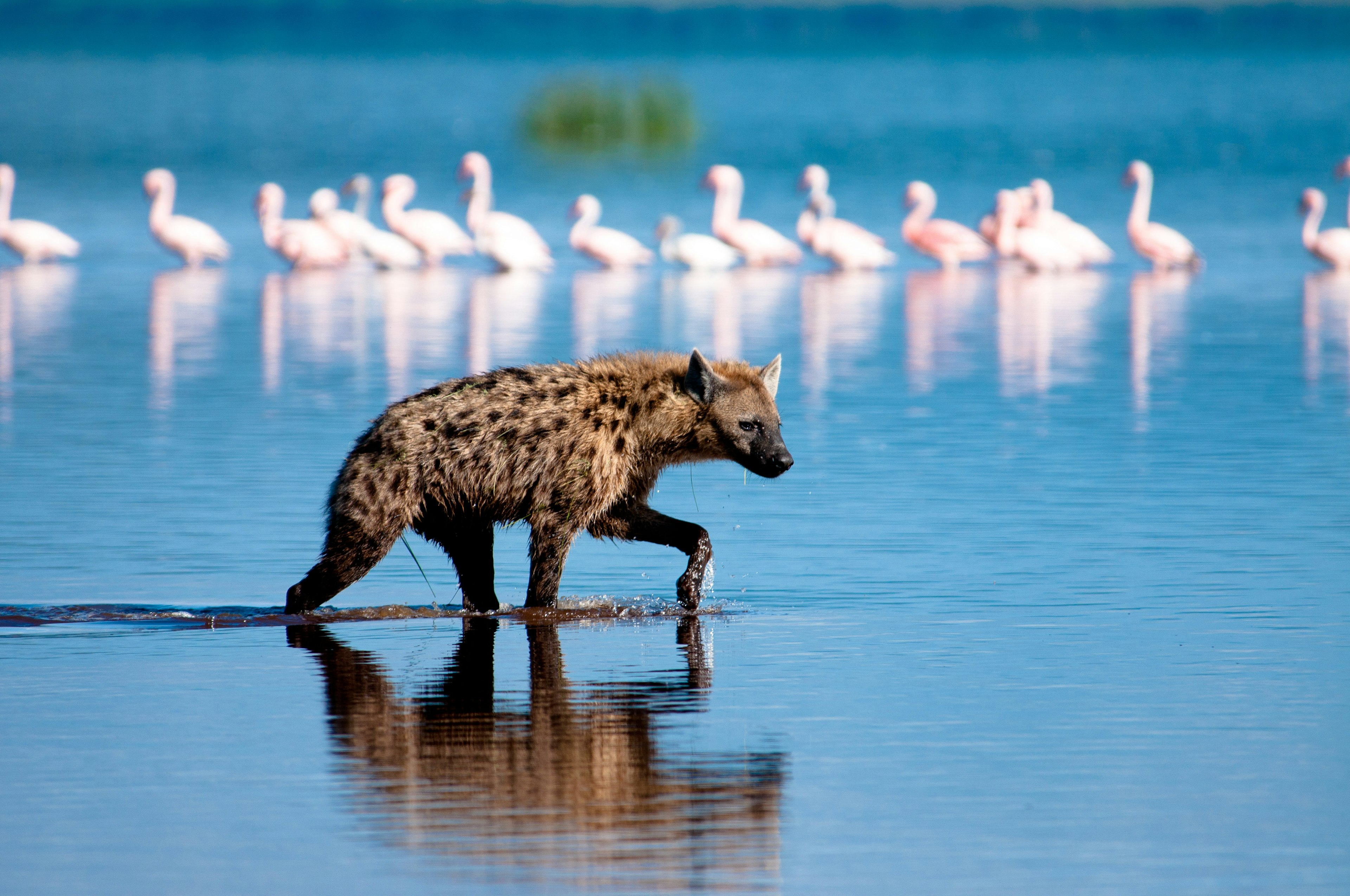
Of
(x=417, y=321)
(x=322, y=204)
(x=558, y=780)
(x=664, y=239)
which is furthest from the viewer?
(x=322, y=204)

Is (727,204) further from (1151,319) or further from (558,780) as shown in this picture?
(558,780)

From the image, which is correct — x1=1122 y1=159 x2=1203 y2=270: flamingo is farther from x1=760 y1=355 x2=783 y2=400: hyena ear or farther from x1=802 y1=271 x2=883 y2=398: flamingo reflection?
x1=760 y1=355 x2=783 y2=400: hyena ear

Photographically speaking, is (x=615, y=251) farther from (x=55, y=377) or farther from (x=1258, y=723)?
(x=1258, y=723)

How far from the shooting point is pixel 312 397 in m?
17.0

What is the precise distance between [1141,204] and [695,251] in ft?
22.1

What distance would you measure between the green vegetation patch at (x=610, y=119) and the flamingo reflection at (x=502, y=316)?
3054 cm

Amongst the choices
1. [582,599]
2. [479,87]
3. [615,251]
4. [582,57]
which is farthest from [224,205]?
[582,57]

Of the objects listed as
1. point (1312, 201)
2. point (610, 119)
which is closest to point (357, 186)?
point (1312, 201)

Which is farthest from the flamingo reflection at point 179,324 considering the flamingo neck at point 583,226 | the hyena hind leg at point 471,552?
the hyena hind leg at point 471,552

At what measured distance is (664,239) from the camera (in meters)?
32.7

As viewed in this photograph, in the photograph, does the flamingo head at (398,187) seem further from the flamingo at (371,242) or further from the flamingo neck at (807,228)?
the flamingo neck at (807,228)

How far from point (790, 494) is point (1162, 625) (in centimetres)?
401

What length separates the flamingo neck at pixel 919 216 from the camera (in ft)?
106

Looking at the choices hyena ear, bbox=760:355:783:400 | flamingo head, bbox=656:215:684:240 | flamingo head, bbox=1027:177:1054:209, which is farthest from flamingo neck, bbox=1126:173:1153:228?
hyena ear, bbox=760:355:783:400
